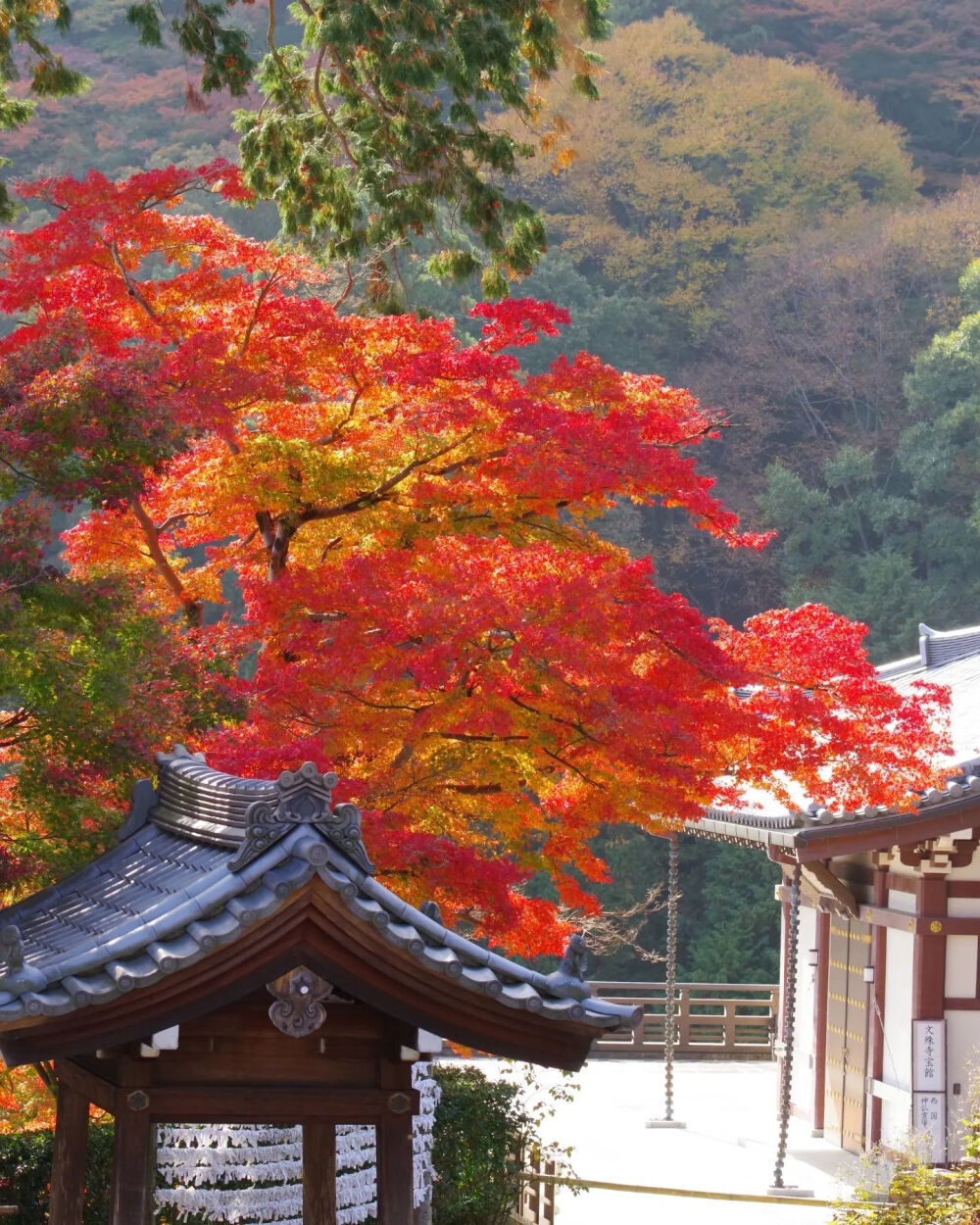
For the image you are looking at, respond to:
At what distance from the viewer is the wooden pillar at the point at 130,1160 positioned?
4.46m

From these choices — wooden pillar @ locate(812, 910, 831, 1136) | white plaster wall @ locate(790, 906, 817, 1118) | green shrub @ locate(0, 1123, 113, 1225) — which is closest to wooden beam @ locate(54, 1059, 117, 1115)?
green shrub @ locate(0, 1123, 113, 1225)

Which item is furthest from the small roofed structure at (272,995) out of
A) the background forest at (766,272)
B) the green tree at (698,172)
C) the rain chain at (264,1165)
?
the green tree at (698,172)

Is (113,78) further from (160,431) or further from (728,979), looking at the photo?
(160,431)

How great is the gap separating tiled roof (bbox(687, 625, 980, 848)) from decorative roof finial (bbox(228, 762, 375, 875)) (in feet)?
23.9

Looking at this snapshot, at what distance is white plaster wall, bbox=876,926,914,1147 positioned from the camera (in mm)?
12211

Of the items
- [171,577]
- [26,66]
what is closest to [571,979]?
[171,577]

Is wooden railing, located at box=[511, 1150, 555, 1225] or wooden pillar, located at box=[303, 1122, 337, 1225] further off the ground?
wooden pillar, located at box=[303, 1122, 337, 1225]

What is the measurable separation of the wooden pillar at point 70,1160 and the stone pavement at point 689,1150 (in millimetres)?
6784

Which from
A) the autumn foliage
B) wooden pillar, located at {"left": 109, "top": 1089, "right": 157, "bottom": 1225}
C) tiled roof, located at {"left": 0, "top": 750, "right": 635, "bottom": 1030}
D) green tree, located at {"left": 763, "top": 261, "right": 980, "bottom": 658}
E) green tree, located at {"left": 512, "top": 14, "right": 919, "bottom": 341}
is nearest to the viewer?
tiled roof, located at {"left": 0, "top": 750, "right": 635, "bottom": 1030}

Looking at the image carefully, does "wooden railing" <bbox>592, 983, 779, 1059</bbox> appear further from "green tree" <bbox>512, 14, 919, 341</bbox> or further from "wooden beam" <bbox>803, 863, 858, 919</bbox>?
"green tree" <bbox>512, 14, 919, 341</bbox>

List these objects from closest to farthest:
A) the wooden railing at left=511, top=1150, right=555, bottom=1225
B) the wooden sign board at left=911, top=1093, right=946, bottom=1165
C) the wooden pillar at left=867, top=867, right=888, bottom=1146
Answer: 1. the wooden railing at left=511, top=1150, right=555, bottom=1225
2. the wooden sign board at left=911, top=1093, right=946, bottom=1165
3. the wooden pillar at left=867, top=867, right=888, bottom=1146

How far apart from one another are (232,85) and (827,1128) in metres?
10.0

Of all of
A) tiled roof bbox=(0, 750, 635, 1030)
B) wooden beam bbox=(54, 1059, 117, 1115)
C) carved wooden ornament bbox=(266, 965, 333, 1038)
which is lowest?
wooden beam bbox=(54, 1059, 117, 1115)

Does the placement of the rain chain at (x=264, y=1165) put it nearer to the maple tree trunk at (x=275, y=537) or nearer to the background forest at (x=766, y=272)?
the maple tree trunk at (x=275, y=537)
